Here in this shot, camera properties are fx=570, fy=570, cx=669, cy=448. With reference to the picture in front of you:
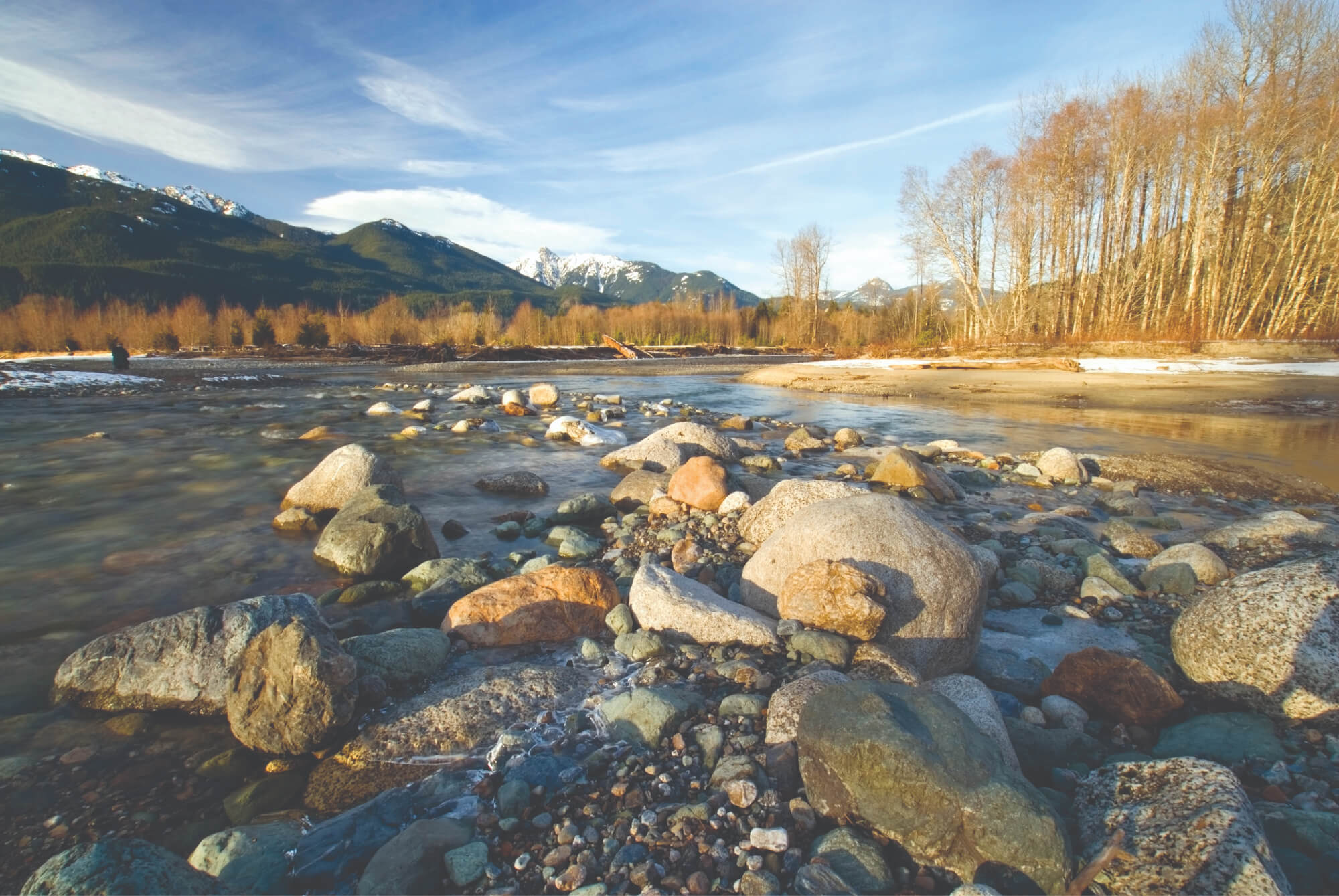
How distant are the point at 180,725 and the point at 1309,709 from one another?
18.0 feet

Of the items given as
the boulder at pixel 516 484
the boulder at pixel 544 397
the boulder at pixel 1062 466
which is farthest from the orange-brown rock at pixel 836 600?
the boulder at pixel 544 397

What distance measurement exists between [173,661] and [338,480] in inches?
140

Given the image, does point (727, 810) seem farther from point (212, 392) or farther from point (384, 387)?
point (212, 392)

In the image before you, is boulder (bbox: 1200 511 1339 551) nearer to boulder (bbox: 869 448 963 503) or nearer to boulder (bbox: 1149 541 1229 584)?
boulder (bbox: 1149 541 1229 584)

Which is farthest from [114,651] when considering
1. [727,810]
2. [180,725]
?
[727,810]

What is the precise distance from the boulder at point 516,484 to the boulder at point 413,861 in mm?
5572

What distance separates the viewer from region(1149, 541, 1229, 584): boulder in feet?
14.4

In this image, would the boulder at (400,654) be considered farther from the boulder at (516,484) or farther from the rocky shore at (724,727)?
the boulder at (516,484)

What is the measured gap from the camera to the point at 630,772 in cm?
241

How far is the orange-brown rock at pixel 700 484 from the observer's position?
6.11 m

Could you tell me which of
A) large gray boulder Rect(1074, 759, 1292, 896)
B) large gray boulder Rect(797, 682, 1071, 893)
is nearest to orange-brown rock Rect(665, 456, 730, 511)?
large gray boulder Rect(797, 682, 1071, 893)

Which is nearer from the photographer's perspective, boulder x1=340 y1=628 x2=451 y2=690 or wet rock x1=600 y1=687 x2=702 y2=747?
wet rock x1=600 y1=687 x2=702 y2=747

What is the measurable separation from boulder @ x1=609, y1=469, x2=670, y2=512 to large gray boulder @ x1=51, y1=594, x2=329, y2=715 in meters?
3.88

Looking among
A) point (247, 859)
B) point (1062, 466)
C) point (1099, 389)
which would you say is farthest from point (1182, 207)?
point (247, 859)
